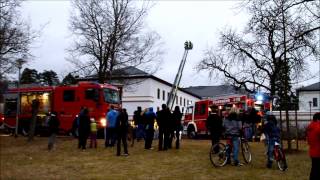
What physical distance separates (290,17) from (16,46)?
543 inches

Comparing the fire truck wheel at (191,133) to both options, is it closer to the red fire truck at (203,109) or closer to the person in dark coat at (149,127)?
the red fire truck at (203,109)

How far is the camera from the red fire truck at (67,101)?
31672 millimetres

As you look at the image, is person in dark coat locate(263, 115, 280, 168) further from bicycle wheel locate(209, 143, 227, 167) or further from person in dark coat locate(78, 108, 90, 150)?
person in dark coat locate(78, 108, 90, 150)

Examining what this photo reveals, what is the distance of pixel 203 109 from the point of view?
124 feet

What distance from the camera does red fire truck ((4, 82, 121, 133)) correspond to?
31.7m

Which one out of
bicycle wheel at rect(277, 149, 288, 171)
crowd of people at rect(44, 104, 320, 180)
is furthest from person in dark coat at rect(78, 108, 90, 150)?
bicycle wheel at rect(277, 149, 288, 171)

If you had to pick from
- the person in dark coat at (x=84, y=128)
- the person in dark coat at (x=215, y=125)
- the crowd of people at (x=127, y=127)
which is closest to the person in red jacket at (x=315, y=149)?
the person in dark coat at (x=215, y=125)

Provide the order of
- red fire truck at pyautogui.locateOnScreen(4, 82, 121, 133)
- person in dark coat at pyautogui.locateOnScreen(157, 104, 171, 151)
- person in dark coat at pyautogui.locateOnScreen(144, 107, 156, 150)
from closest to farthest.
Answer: person in dark coat at pyautogui.locateOnScreen(157, 104, 171, 151) → person in dark coat at pyautogui.locateOnScreen(144, 107, 156, 150) → red fire truck at pyautogui.locateOnScreen(4, 82, 121, 133)

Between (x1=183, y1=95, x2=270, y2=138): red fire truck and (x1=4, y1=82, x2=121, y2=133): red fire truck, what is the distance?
274 inches

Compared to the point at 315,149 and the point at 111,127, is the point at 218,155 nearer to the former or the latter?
the point at 315,149

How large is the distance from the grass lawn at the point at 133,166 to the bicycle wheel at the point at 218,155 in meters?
0.25

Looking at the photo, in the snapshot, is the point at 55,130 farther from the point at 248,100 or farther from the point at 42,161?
the point at 248,100

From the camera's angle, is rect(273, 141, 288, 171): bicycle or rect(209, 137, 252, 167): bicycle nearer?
rect(273, 141, 288, 171): bicycle

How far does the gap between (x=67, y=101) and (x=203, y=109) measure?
997 cm
